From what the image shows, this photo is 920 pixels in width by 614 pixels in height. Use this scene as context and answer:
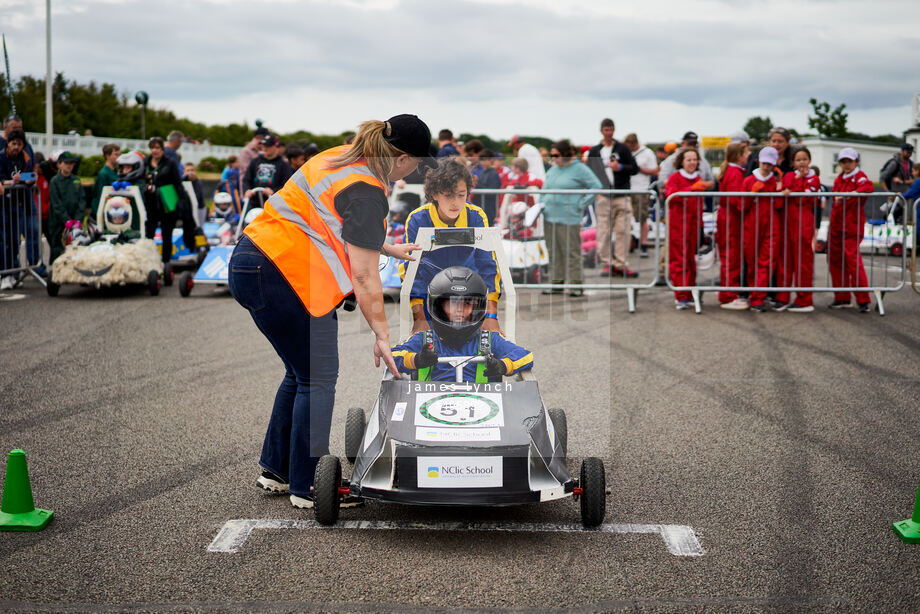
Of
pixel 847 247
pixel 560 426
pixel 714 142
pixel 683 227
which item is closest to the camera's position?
pixel 560 426

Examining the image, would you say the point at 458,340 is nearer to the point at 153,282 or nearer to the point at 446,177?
the point at 446,177

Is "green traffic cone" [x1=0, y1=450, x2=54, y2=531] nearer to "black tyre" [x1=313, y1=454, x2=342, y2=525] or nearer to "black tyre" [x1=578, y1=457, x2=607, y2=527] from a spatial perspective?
"black tyre" [x1=313, y1=454, x2=342, y2=525]

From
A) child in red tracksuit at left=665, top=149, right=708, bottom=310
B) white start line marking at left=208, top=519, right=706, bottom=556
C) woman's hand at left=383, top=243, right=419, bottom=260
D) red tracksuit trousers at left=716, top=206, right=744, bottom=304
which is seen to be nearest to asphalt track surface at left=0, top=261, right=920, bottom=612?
white start line marking at left=208, top=519, right=706, bottom=556

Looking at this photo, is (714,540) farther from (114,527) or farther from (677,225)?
(677,225)

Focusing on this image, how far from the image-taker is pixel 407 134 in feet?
13.5

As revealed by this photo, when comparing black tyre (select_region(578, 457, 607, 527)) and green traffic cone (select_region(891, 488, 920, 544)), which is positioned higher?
black tyre (select_region(578, 457, 607, 527))

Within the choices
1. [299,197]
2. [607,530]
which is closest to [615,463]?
[607,530]

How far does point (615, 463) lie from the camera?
5.37m

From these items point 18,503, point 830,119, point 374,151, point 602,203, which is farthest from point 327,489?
point 830,119

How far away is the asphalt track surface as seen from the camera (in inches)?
142

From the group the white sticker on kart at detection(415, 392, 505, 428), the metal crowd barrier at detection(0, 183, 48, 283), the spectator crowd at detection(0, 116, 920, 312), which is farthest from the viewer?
the metal crowd barrier at detection(0, 183, 48, 283)

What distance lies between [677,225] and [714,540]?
300 inches

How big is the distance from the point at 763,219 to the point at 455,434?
7.94 meters

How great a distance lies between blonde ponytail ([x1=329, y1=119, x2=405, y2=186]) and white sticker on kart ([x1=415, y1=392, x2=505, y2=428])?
1116mm
